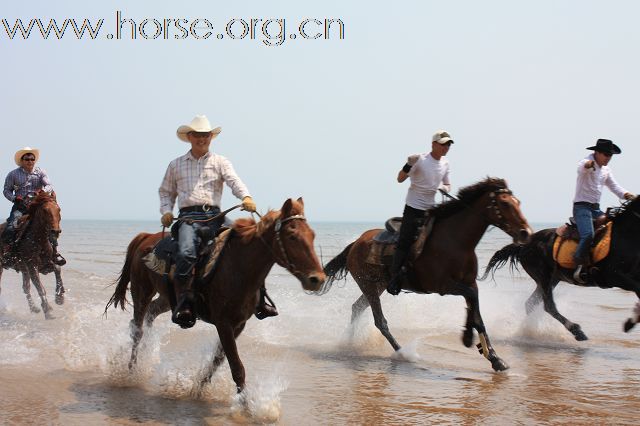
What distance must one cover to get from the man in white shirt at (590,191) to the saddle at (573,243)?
112 millimetres

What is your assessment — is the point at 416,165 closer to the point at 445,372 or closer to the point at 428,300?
the point at 445,372

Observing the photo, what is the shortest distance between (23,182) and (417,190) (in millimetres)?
7891

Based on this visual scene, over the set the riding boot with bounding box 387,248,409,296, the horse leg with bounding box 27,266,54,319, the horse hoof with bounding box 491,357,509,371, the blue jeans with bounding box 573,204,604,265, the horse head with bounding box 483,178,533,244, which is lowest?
the horse leg with bounding box 27,266,54,319

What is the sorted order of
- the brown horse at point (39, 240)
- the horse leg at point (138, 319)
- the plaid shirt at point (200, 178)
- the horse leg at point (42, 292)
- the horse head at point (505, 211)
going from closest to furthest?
the plaid shirt at point (200, 178) < the horse leg at point (138, 319) < the horse head at point (505, 211) < the brown horse at point (39, 240) < the horse leg at point (42, 292)

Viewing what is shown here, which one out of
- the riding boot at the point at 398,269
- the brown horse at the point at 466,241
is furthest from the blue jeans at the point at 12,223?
the brown horse at the point at 466,241

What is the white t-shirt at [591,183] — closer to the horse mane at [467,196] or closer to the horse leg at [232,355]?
the horse mane at [467,196]

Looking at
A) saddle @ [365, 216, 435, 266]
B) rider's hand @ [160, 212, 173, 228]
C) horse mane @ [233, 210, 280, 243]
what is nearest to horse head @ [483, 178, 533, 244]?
saddle @ [365, 216, 435, 266]

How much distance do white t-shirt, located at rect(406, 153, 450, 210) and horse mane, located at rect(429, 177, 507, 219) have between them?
0.24m

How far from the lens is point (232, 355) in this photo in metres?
6.55

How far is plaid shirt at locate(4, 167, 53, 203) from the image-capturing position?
545 inches

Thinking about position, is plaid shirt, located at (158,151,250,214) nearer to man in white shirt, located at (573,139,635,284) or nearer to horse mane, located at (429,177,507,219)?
horse mane, located at (429,177,507,219)

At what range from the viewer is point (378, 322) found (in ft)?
34.9

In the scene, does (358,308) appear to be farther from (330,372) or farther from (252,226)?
(252,226)

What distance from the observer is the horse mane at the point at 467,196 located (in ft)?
30.9
